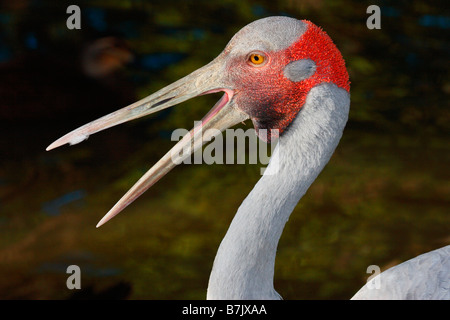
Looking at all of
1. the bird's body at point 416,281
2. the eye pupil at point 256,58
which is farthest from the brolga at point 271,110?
the bird's body at point 416,281

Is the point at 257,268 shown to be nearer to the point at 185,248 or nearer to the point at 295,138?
the point at 295,138

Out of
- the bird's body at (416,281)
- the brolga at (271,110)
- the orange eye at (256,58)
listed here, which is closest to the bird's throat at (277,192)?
the brolga at (271,110)

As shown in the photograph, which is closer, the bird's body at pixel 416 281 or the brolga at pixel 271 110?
the brolga at pixel 271 110

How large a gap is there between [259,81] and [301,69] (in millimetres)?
102

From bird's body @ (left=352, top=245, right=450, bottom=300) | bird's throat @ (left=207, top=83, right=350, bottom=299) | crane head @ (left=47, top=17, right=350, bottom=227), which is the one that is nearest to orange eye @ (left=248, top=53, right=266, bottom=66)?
crane head @ (left=47, top=17, right=350, bottom=227)

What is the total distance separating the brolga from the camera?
4.71 ft

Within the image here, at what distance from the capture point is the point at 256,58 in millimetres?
1467

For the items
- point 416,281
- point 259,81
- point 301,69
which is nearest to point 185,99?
point 259,81

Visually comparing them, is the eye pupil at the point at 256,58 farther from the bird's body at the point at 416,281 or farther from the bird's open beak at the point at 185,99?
the bird's body at the point at 416,281

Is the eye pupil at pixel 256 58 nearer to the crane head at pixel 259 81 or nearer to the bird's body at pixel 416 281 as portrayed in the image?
the crane head at pixel 259 81

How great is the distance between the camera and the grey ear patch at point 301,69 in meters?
1.45

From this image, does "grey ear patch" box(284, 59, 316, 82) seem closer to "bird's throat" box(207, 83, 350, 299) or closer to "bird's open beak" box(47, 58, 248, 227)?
"bird's throat" box(207, 83, 350, 299)

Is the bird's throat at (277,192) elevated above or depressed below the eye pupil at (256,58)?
below

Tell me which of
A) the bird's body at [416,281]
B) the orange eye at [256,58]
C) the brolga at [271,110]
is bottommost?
the bird's body at [416,281]
